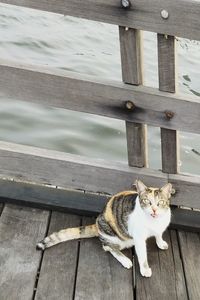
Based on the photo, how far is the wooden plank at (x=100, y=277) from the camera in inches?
112

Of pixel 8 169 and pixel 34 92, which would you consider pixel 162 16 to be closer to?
pixel 34 92

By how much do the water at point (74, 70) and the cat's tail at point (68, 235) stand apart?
267 cm

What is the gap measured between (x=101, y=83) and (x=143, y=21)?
40cm

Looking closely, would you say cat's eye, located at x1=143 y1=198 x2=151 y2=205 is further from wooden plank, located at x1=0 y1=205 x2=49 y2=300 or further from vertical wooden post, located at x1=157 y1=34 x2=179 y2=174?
wooden plank, located at x1=0 y1=205 x2=49 y2=300

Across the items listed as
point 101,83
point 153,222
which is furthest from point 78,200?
point 101,83

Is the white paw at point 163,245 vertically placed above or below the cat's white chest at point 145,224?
below

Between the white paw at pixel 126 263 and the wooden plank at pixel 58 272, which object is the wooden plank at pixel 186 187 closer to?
the white paw at pixel 126 263

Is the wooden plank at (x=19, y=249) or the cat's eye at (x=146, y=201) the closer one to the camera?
the wooden plank at (x=19, y=249)

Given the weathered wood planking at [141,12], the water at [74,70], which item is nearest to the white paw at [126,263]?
the weathered wood planking at [141,12]

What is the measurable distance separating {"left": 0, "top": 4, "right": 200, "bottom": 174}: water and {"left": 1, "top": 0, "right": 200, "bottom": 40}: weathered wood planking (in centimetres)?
325

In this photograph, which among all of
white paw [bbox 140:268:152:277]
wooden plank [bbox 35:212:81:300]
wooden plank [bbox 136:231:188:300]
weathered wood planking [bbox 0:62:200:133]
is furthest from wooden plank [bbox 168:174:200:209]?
wooden plank [bbox 35:212:81:300]

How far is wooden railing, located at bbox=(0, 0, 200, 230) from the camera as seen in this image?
2.73m

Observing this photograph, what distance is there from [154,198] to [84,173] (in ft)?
1.69

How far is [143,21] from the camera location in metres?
2.72
